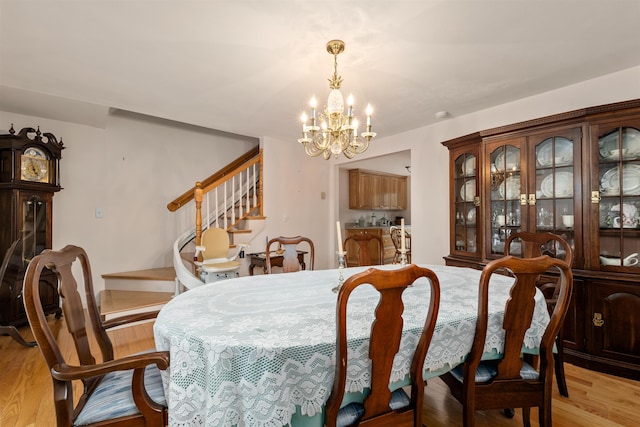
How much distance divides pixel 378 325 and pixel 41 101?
3921 millimetres

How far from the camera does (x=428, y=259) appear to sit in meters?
4.05

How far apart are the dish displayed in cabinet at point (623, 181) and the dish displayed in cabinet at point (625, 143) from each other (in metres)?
0.11

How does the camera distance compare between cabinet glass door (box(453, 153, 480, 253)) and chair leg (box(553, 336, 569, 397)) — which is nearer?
chair leg (box(553, 336, 569, 397))

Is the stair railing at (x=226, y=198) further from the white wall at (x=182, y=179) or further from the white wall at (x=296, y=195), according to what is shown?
the white wall at (x=182, y=179)

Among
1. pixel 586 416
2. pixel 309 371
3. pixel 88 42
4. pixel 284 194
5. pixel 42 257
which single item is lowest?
pixel 586 416

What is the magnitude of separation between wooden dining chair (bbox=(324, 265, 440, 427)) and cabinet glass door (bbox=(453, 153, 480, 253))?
7.47 feet

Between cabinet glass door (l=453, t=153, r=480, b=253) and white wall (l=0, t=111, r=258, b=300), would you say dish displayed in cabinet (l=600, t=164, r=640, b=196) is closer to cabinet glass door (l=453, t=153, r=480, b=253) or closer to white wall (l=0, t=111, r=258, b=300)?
cabinet glass door (l=453, t=153, r=480, b=253)

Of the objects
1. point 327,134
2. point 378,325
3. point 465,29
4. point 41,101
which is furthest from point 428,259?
point 41,101

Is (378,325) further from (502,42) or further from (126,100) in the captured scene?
(126,100)

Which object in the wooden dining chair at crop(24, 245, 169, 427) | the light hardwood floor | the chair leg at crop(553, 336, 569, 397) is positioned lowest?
the light hardwood floor

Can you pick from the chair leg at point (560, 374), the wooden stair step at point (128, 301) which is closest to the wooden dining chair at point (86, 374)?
the wooden stair step at point (128, 301)

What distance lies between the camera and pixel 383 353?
1.10 metres

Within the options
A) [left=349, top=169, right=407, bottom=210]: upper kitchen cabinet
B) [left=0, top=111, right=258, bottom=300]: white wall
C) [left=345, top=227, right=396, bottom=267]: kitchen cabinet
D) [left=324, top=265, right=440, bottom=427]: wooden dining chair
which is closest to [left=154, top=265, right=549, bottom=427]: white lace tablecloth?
[left=324, top=265, right=440, bottom=427]: wooden dining chair

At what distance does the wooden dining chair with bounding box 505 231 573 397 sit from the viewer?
2000 mm
